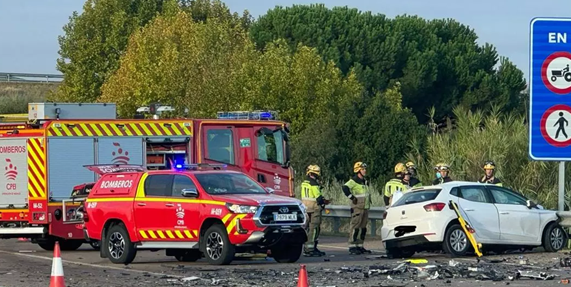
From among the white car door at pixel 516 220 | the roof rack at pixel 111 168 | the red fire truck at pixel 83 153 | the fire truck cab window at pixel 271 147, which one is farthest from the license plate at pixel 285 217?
the fire truck cab window at pixel 271 147

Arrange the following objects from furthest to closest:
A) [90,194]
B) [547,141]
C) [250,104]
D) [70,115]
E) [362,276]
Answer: [250,104], [70,115], [90,194], [362,276], [547,141]

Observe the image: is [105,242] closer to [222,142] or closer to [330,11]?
[222,142]

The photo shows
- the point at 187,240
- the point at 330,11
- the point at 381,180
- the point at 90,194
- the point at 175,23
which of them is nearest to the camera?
the point at 187,240

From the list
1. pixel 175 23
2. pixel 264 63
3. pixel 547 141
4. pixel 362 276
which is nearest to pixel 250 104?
pixel 264 63

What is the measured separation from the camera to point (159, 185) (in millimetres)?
20188

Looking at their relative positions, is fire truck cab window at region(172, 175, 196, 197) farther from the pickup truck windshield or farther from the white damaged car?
the white damaged car

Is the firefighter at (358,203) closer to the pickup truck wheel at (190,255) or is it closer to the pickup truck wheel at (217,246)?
the pickup truck wheel at (190,255)

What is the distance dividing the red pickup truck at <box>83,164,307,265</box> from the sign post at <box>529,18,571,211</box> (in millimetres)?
6571

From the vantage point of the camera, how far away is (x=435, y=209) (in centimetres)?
2052

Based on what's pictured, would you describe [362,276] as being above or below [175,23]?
below

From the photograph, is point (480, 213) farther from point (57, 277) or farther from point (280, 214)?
point (57, 277)

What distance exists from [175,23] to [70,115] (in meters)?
35.9

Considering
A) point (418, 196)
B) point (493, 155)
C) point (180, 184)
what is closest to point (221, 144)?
point (180, 184)

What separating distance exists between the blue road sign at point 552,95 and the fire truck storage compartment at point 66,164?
12511 millimetres
